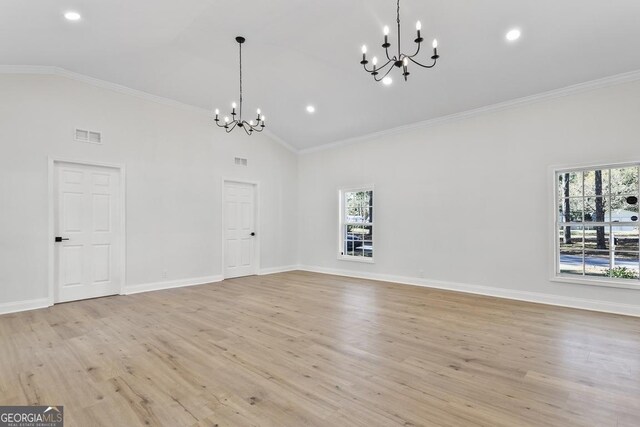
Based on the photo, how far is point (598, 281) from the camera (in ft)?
14.3

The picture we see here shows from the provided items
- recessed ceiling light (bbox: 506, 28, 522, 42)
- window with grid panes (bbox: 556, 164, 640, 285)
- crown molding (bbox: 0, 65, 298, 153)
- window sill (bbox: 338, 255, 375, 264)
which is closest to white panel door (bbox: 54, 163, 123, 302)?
crown molding (bbox: 0, 65, 298, 153)

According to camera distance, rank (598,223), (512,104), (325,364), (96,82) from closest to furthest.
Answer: (325,364)
(598,223)
(512,104)
(96,82)

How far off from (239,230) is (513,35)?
5.73 m

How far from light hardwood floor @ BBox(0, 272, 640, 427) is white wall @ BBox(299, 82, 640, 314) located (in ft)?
2.13

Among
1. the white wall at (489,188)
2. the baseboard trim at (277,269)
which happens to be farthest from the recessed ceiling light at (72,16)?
the baseboard trim at (277,269)

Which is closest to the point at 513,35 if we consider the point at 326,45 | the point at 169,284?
the point at 326,45

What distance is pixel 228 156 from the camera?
684 cm

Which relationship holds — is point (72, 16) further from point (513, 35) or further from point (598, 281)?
point (598, 281)

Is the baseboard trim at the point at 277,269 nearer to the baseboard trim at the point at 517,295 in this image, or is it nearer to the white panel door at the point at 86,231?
the baseboard trim at the point at 517,295

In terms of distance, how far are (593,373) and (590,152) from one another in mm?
3224

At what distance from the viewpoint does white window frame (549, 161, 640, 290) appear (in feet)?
13.9

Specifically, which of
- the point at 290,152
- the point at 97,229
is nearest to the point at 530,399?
the point at 97,229

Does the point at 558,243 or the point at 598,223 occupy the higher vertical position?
the point at 598,223

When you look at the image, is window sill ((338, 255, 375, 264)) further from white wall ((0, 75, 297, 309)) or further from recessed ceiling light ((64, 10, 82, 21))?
recessed ceiling light ((64, 10, 82, 21))
